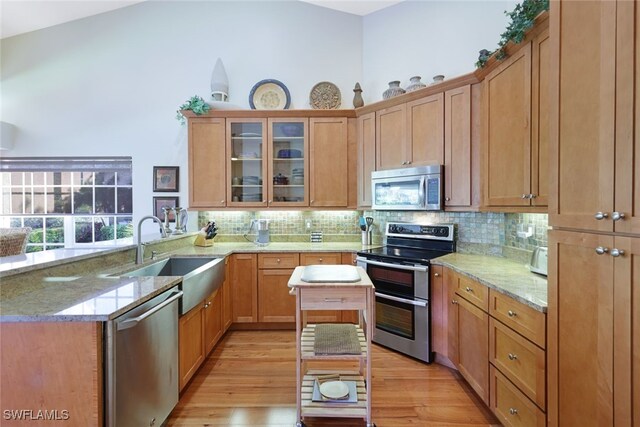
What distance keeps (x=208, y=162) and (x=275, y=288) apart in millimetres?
1701

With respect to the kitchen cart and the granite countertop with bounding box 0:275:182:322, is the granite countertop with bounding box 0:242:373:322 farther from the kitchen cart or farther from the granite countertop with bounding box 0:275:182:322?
the kitchen cart

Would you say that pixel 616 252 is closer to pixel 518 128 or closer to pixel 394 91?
pixel 518 128

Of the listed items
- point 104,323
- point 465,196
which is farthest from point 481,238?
point 104,323

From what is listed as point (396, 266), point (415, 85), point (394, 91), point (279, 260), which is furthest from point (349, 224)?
point (415, 85)

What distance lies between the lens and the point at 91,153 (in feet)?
12.8

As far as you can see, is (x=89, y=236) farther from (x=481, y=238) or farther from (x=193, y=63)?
(x=481, y=238)

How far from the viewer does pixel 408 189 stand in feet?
9.62

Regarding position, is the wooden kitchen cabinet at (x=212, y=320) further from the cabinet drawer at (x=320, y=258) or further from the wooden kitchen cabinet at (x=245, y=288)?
the cabinet drawer at (x=320, y=258)

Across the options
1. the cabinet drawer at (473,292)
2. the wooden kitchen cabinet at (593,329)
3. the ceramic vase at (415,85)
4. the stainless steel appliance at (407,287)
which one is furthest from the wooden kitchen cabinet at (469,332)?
the ceramic vase at (415,85)

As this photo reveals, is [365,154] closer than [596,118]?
No

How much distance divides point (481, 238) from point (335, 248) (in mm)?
1452

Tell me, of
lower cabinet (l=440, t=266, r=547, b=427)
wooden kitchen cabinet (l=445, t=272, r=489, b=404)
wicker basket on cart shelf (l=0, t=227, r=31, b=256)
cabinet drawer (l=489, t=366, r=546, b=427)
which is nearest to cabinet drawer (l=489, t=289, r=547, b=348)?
lower cabinet (l=440, t=266, r=547, b=427)

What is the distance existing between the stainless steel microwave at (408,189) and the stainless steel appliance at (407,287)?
1.24 ft

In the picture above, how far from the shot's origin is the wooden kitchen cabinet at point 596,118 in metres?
0.98
